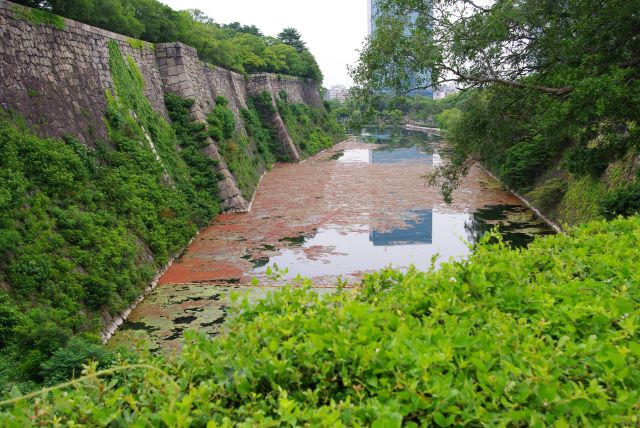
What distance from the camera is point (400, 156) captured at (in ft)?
118

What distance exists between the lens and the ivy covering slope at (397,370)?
188cm

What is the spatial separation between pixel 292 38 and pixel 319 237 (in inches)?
1405

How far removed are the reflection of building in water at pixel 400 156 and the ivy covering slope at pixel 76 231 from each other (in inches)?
829

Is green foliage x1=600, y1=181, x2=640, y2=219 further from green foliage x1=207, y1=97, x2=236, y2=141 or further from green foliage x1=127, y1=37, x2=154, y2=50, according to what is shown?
green foliage x1=127, y1=37, x2=154, y2=50

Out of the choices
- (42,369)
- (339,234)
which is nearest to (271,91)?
(339,234)

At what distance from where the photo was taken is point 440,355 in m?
2.06

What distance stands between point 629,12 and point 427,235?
8.35 meters

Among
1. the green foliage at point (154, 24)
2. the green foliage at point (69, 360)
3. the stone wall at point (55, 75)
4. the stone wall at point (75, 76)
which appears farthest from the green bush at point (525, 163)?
the green foliage at point (69, 360)

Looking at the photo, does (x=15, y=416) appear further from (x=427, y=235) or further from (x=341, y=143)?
(x=341, y=143)

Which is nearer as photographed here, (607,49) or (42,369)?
(42,369)

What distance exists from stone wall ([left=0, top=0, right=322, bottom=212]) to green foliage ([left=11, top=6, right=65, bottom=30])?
34 millimetres

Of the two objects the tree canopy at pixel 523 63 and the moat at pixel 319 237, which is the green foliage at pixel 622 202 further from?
the moat at pixel 319 237

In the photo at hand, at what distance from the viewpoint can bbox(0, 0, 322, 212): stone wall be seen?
9.58 metres

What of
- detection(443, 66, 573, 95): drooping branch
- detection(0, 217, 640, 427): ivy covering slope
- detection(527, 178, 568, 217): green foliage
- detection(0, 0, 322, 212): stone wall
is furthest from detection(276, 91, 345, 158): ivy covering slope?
detection(0, 217, 640, 427): ivy covering slope
